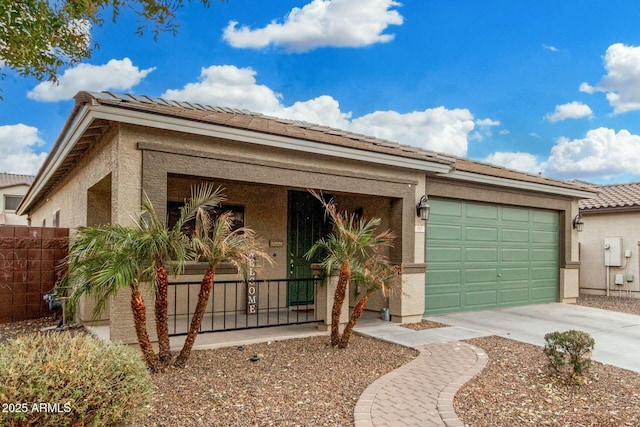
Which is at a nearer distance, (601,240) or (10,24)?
(10,24)

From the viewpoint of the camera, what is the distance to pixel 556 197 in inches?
480

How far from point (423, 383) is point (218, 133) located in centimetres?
433

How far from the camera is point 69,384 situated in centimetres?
265

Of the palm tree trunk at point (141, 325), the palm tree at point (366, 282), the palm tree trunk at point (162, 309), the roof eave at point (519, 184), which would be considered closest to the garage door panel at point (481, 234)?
the roof eave at point (519, 184)

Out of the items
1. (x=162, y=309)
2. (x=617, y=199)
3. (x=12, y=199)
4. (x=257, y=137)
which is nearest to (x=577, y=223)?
(x=617, y=199)

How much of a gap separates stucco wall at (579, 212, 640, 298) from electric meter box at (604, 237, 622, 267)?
21 cm

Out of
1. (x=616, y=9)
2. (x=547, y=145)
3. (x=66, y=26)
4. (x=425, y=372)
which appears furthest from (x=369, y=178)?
(x=547, y=145)

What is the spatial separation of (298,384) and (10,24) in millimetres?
4986

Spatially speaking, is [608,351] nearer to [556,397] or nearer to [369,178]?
[556,397]

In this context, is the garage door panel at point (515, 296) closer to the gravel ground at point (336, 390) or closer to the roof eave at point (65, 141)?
the gravel ground at point (336, 390)

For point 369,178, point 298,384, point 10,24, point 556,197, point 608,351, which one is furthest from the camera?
point 556,197

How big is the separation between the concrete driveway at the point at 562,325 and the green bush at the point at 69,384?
635 centimetres

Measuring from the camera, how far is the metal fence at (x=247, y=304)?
814 cm

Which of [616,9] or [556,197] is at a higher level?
[616,9]
